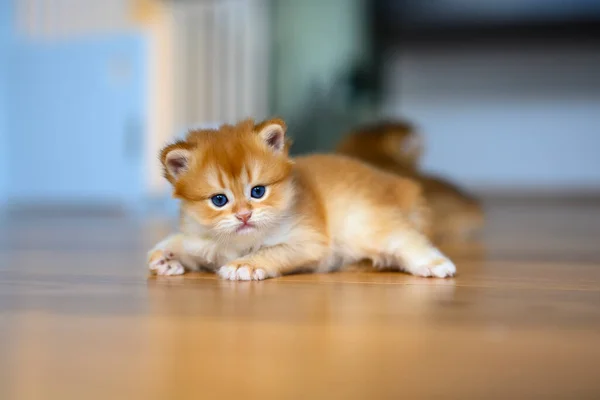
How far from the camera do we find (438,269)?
1280mm

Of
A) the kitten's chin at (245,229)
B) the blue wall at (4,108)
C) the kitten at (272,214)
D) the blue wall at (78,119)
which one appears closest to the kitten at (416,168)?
the kitten at (272,214)

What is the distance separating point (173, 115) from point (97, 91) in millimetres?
662

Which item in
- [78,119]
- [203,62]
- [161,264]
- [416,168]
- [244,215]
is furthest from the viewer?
[78,119]

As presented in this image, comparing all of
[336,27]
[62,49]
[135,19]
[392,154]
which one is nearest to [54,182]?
[62,49]

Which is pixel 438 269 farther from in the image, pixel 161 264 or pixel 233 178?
pixel 161 264

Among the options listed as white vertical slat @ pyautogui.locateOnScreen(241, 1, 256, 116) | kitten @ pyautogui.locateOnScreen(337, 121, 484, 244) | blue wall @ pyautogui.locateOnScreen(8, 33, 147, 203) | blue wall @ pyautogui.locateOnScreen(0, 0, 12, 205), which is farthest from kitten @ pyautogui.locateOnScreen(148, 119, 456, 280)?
blue wall @ pyautogui.locateOnScreen(0, 0, 12, 205)

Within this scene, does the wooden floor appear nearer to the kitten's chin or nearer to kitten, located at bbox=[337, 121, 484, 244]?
the kitten's chin

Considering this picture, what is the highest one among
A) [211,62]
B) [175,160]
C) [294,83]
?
[211,62]

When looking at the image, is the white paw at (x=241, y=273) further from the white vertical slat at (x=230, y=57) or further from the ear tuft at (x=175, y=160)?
the white vertical slat at (x=230, y=57)

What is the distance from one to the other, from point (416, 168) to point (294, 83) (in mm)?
2119

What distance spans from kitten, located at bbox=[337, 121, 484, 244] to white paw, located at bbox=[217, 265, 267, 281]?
0.82 m

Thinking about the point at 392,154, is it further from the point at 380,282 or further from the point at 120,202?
the point at 120,202

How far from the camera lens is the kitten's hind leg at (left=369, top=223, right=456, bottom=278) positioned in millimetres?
1289

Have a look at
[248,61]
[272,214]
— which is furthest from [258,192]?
[248,61]
